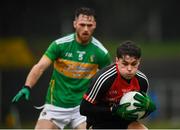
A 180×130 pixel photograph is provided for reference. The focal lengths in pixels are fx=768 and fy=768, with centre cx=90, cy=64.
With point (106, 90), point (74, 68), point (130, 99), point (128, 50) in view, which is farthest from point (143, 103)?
point (74, 68)

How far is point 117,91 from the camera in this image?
8.97m

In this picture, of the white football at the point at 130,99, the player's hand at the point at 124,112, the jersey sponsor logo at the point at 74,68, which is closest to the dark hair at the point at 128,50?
the white football at the point at 130,99

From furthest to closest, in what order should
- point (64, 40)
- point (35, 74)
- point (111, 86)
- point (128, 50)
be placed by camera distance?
1. point (64, 40)
2. point (35, 74)
3. point (111, 86)
4. point (128, 50)

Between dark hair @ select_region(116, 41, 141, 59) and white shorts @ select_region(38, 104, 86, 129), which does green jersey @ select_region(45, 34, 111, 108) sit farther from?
dark hair @ select_region(116, 41, 141, 59)

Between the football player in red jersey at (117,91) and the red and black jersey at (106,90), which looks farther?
the red and black jersey at (106,90)

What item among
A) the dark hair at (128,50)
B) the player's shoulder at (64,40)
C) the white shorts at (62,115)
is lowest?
the white shorts at (62,115)

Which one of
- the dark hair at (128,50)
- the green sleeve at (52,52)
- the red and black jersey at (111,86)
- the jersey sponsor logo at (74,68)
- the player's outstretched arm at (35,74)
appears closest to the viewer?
the dark hair at (128,50)

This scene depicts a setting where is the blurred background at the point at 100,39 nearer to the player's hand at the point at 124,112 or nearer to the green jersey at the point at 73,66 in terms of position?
the green jersey at the point at 73,66

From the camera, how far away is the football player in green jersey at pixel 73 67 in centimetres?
1070

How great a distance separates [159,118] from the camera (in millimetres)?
22188

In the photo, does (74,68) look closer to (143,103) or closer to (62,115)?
(62,115)

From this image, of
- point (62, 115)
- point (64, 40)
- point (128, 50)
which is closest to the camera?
point (128, 50)

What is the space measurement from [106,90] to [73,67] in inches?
75.5

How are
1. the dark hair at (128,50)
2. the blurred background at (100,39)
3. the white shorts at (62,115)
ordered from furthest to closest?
1. the blurred background at (100,39)
2. the white shorts at (62,115)
3. the dark hair at (128,50)
